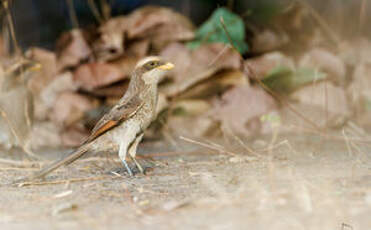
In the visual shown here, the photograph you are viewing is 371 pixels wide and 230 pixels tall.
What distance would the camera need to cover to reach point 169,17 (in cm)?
554

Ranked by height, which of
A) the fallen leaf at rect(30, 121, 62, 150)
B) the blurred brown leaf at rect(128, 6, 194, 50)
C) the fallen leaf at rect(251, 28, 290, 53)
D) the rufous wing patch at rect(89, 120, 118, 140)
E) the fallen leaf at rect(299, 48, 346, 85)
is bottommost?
the fallen leaf at rect(30, 121, 62, 150)

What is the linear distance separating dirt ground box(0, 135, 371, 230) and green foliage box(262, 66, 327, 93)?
1.59 metres

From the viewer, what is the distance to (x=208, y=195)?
235cm

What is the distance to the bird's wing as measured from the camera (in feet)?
10.8

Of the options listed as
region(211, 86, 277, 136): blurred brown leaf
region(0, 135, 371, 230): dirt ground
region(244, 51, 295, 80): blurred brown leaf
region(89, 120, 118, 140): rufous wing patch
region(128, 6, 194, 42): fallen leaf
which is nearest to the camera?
region(0, 135, 371, 230): dirt ground

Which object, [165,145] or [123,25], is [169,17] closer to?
[123,25]

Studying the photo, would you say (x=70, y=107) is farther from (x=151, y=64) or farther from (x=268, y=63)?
(x=268, y=63)

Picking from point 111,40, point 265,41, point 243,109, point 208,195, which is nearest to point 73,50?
point 111,40

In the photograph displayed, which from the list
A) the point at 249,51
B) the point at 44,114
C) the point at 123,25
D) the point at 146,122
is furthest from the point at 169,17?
the point at 146,122

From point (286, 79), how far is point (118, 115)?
7.53ft

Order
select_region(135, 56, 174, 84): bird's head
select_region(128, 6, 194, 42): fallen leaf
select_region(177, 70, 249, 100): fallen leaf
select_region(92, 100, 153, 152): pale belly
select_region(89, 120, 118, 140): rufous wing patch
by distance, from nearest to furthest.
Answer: select_region(89, 120, 118, 140): rufous wing patch, select_region(92, 100, 153, 152): pale belly, select_region(135, 56, 174, 84): bird's head, select_region(177, 70, 249, 100): fallen leaf, select_region(128, 6, 194, 42): fallen leaf

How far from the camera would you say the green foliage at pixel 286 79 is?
5.05 metres

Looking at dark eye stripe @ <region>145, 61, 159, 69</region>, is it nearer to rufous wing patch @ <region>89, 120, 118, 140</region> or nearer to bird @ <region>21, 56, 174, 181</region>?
bird @ <region>21, 56, 174, 181</region>

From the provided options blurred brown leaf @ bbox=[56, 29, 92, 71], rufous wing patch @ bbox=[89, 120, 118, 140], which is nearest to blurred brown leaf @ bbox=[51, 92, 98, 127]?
blurred brown leaf @ bbox=[56, 29, 92, 71]
